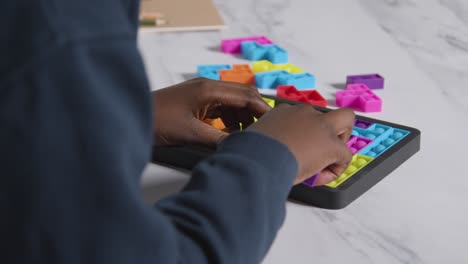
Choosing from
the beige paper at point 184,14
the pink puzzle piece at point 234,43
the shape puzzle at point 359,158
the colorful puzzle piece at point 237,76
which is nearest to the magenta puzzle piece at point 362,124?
the shape puzzle at point 359,158

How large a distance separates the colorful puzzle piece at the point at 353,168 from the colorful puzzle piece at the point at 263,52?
0.37m

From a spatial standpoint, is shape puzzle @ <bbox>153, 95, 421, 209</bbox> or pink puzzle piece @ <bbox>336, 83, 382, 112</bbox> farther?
pink puzzle piece @ <bbox>336, 83, 382, 112</bbox>

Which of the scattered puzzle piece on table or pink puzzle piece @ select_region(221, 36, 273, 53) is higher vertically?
the scattered puzzle piece on table

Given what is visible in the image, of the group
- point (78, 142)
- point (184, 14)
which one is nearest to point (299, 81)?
point (184, 14)

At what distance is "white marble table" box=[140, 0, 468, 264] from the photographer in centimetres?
77

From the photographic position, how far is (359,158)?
0.89 m

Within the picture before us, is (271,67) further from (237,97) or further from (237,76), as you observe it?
(237,97)

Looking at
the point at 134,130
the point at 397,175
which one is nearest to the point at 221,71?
the point at 397,175

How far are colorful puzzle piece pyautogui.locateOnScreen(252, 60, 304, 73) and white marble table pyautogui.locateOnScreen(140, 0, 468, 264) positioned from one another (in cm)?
3

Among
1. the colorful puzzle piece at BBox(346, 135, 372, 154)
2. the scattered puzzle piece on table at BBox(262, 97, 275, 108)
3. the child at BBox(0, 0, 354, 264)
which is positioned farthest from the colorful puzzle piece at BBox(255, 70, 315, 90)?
the child at BBox(0, 0, 354, 264)

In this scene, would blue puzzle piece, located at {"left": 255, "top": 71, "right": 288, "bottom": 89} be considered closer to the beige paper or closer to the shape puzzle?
the shape puzzle

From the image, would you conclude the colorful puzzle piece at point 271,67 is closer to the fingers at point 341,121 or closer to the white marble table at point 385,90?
the white marble table at point 385,90

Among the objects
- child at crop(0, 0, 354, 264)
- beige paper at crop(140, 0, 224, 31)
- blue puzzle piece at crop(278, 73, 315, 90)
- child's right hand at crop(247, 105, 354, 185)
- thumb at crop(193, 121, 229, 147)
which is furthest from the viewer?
beige paper at crop(140, 0, 224, 31)

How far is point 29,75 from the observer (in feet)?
1.50
